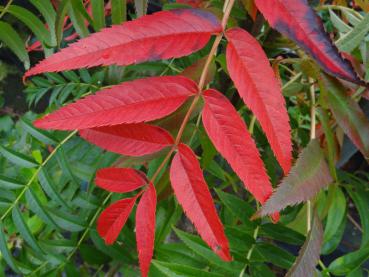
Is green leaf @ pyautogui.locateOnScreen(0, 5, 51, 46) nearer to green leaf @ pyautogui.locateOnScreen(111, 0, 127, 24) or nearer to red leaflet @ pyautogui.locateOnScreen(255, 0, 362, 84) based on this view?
green leaf @ pyautogui.locateOnScreen(111, 0, 127, 24)

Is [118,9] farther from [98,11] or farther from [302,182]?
[302,182]

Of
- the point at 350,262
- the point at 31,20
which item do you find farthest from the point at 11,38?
the point at 350,262

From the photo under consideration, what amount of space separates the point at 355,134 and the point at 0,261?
0.43 meters

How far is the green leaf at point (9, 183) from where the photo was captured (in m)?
0.42

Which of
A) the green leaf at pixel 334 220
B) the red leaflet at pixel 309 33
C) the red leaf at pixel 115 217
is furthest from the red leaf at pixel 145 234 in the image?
the green leaf at pixel 334 220

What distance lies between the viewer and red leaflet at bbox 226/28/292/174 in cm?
24

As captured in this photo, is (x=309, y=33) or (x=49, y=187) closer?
(x=309, y=33)

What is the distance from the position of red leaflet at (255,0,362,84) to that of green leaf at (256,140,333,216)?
0.24 feet

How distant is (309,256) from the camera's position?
295 mm

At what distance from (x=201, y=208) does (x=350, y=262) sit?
0.68ft

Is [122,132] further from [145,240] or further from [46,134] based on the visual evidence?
[46,134]

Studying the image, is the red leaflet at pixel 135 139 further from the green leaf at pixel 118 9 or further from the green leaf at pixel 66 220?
the green leaf at pixel 66 220

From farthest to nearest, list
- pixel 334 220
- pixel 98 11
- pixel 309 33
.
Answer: pixel 334 220, pixel 98 11, pixel 309 33

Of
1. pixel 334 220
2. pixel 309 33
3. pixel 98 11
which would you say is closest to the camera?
pixel 309 33
